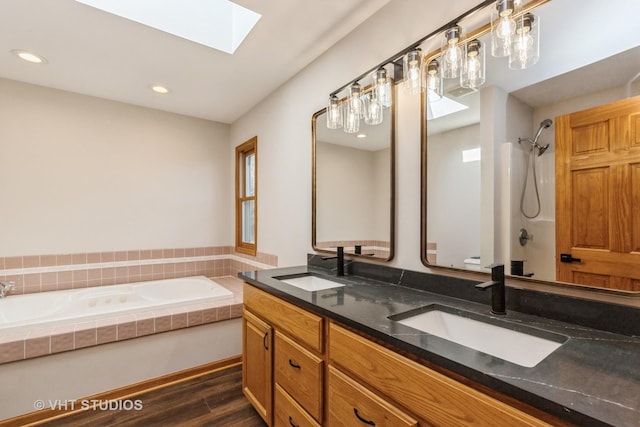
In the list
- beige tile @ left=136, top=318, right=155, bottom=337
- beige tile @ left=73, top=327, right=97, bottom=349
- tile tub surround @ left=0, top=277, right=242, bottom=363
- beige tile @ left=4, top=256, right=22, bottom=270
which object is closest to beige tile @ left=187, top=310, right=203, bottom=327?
tile tub surround @ left=0, top=277, right=242, bottom=363

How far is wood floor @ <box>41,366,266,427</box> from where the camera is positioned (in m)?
1.84

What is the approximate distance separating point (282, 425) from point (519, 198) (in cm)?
157

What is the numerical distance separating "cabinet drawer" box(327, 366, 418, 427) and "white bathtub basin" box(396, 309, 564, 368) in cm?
29

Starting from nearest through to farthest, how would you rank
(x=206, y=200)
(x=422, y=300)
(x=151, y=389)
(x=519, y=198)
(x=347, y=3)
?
(x=519, y=198), (x=422, y=300), (x=347, y=3), (x=151, y=389), (x=206, y=200)

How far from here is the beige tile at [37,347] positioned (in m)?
1.85

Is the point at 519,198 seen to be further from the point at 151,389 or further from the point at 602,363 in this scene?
the point at 151,389

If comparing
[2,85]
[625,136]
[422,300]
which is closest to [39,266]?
[2,85]

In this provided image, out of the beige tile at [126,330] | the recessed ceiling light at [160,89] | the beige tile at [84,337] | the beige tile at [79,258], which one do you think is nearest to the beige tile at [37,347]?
the beige tile at [84,337]

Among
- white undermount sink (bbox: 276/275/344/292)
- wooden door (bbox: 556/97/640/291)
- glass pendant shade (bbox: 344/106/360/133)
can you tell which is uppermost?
glass pendant shade (bbox: 344/106/360/133)

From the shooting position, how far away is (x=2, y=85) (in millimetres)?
2602

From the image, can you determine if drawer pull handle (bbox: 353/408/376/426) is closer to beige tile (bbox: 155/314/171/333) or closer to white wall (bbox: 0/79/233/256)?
beige tile (bbox: 155/314/171/333)

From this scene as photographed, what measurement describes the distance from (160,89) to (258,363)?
2.62m

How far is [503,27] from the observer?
1.15 metres

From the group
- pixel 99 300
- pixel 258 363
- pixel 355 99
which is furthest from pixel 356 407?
pixel 99 300
